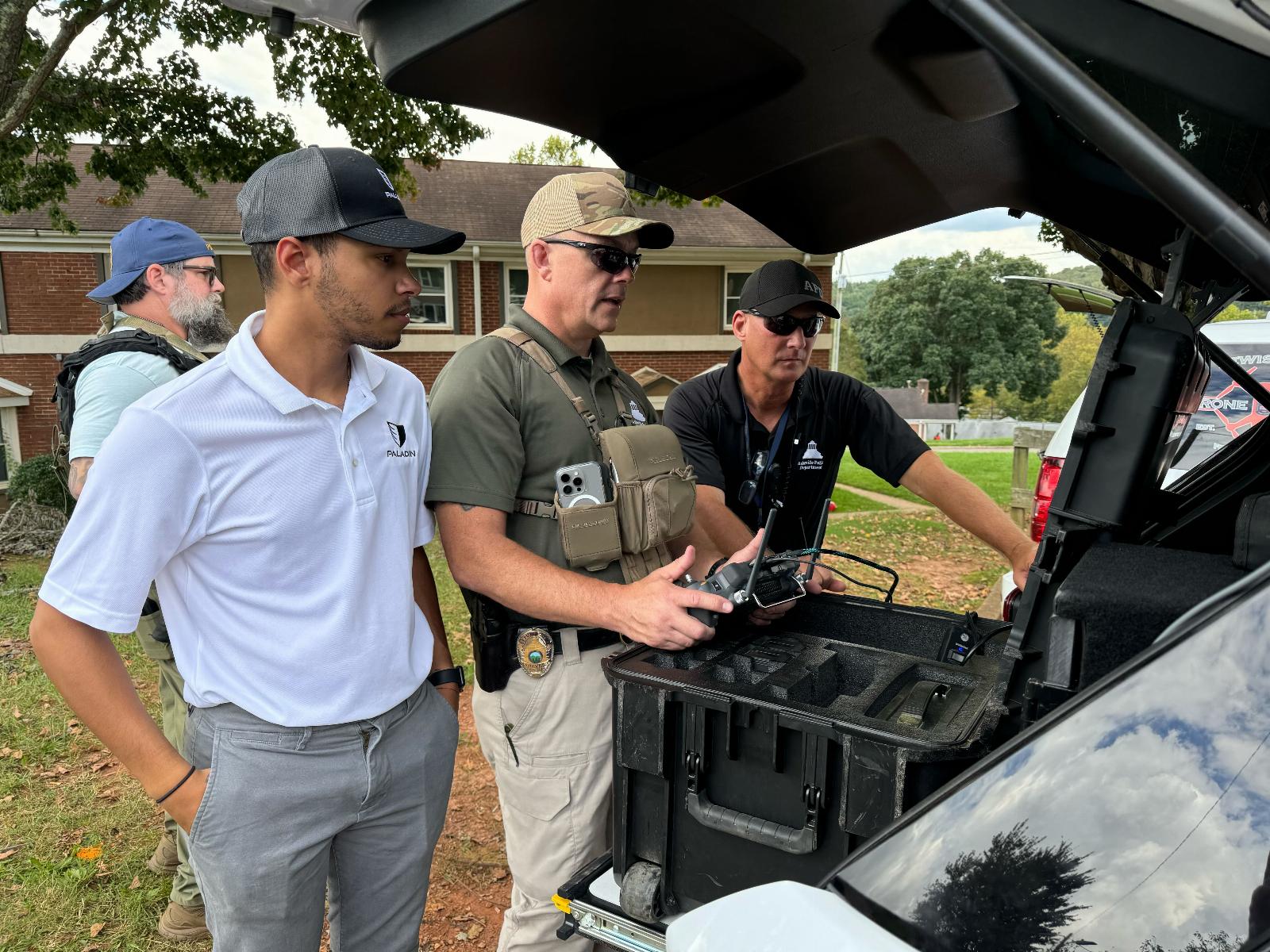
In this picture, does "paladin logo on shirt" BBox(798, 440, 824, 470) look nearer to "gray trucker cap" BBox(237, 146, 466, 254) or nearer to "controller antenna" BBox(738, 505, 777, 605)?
"controller antenna" BBox(738, 505, 777, 605)

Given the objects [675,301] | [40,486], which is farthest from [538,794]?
[675,301]

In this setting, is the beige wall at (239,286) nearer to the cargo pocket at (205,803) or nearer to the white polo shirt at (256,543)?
the white polo shirt at (256,543)

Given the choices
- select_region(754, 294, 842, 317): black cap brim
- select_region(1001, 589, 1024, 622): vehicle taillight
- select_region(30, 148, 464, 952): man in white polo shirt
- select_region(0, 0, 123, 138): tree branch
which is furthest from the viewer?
select_region(0, 0, 123, 138): tree branch

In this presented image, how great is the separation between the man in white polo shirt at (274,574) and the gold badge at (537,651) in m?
0.34

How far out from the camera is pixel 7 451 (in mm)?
14516

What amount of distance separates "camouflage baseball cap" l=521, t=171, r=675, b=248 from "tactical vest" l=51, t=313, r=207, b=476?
144 cm

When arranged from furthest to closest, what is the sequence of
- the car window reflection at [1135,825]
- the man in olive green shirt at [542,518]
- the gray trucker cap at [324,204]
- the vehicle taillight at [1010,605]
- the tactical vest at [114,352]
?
the tactical vest at [114,352] < the vehicle taillight at [1010,605] < the man in olive green shirt at [542,518] < the gray trucker cap at [324,204] < the car window reflection at [1135,825]

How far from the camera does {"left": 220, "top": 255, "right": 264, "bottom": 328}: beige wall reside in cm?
1591

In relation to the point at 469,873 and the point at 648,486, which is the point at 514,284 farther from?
the point at 648,486

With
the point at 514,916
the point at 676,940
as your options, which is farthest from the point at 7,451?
the point at 676,940

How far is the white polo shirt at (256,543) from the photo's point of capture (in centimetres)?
149

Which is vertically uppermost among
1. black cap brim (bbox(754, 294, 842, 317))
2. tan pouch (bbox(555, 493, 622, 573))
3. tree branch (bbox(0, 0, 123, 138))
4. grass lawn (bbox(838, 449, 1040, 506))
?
tree branch (bbox(0, 0, 123, 138))

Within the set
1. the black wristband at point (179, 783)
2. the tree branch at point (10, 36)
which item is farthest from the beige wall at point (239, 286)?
the black wristband at point (179, 783)

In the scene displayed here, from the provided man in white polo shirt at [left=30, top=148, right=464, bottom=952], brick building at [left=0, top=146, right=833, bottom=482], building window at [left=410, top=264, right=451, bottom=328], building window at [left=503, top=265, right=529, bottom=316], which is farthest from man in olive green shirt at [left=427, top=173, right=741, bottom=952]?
building window at [left=503, top=265, right=529, bottom=316]
